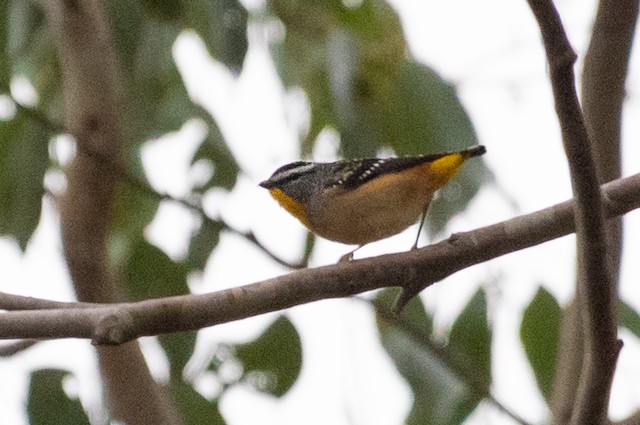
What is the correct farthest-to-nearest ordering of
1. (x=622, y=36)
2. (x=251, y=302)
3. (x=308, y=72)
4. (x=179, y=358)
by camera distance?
1. (x=308, y=72)
2. (x=179, y=358)
3. (x=622, y=36)
4. (x=251, y=302)

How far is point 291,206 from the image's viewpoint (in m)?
4.00

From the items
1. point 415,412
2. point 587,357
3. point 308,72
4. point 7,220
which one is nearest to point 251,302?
point 587,357

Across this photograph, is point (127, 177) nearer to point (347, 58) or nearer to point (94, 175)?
point (94, 175)

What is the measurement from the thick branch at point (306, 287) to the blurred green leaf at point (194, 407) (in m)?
1.16

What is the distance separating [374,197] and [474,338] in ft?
2.08

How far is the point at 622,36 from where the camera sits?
3.12 metres

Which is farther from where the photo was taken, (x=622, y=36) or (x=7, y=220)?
(x=7, y=220)

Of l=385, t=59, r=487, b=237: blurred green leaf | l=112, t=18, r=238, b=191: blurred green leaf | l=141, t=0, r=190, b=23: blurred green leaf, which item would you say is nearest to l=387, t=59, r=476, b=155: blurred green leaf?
l=385, t=59, r=487, b=237: blurred green leaf

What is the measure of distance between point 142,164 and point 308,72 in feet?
2.64

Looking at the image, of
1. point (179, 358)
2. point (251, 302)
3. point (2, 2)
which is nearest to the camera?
point (251, 302)

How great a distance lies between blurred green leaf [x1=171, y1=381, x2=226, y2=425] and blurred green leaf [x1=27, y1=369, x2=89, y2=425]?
68cm

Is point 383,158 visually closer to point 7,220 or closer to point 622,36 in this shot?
point 622,36

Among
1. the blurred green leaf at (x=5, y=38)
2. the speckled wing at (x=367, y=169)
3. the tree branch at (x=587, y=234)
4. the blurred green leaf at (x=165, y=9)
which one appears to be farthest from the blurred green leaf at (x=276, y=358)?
the blurred green leaf at (x=5, y=38)

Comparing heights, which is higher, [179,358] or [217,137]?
[217,137]
